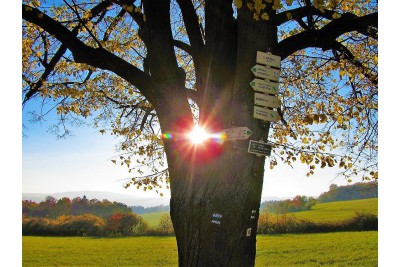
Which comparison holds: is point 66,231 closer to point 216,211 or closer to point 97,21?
point 97,21

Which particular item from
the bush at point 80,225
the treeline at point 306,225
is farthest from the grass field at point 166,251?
the bush at point 80,225

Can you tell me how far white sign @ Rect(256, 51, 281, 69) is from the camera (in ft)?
17.8

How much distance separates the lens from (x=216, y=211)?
517 cm

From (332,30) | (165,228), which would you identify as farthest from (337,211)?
(332,30)

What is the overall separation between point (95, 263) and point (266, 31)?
890 inches

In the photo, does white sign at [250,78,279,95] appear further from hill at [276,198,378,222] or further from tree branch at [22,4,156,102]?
hill at [276,198,378,222]

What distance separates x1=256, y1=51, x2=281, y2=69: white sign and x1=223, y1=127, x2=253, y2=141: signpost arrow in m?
0.97

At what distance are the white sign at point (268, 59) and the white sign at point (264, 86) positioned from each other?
28 centimetres

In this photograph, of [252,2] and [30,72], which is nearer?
[252,2]

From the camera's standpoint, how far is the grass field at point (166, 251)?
2358cm

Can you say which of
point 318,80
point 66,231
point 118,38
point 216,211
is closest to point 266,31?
point 216,211

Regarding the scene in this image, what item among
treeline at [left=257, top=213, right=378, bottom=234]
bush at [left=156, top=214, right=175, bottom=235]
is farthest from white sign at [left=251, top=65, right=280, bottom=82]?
treeline at [left=257, top=213, right=378, bottom=234]

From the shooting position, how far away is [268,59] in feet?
18.0

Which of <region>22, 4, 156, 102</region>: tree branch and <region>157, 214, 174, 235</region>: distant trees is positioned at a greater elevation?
<region>22, 4, 156, 102</region>: tree branch
